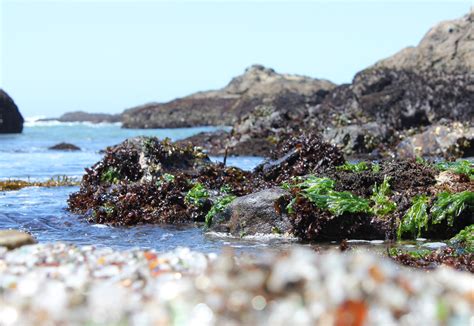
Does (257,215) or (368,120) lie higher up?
(368,120)

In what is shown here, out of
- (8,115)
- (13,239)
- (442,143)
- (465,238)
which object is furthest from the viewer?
(8,115)

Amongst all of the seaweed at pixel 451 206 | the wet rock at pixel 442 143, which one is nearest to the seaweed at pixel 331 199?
the seaweed at pixel 451 206

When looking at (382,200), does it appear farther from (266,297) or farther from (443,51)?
(443,51)

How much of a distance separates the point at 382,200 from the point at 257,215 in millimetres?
1622

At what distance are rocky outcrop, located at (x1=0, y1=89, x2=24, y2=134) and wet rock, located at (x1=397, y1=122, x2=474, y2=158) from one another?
38175 millimetres

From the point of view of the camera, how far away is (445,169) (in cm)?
975

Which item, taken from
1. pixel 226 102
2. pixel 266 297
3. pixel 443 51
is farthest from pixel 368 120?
pixel 226 102

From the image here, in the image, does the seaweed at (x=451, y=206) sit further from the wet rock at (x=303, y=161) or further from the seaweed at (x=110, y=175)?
the seaweed at (x=110, y=175)

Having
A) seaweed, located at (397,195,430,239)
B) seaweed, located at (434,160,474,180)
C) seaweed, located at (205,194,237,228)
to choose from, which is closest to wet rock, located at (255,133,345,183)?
seaweed, located at (434,160,474,180)

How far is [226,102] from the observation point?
89.6 m

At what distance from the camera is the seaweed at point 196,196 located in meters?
10.3

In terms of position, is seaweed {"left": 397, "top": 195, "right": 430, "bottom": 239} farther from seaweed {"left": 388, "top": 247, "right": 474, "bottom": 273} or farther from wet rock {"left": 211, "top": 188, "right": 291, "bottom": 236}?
wet rock {"left": 211, "top": 188, "right": 291, "bottom": 236}

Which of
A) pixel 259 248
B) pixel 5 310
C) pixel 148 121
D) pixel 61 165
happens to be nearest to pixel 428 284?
pixel 5 310

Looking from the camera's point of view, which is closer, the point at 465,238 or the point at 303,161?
the point at 465,238
